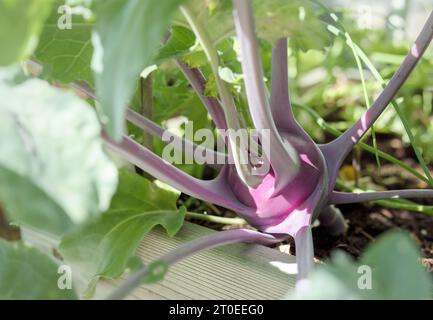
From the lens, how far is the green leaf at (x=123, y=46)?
286 millimetres

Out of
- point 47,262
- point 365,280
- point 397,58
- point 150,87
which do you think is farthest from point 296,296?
point 397,58

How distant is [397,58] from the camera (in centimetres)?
85

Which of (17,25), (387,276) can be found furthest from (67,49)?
(387,276)

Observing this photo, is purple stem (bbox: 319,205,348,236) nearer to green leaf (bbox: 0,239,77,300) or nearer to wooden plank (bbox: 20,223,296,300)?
wooden plank (bbox: 20,223,296,300)

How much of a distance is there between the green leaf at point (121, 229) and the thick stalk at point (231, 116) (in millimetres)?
66

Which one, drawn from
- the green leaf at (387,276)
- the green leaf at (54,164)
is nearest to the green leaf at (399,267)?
the green leaf at (387,276)

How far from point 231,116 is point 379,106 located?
0.12 meters

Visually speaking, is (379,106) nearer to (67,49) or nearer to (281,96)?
(281,96)

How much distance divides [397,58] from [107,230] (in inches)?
19.6

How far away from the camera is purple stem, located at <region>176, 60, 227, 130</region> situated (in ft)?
1.71

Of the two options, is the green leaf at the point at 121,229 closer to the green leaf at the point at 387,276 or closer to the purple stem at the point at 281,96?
the purple stem at the point at 281,96

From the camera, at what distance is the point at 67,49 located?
488 millimetres

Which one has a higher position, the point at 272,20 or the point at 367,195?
the point at 272,20
